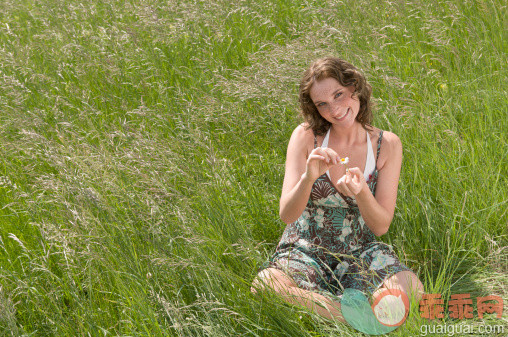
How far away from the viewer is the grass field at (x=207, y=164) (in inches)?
85.4

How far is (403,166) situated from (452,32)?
5.12 ft

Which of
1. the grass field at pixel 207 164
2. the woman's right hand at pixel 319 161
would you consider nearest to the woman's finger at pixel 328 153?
the woman's right hand at pixel 319 161

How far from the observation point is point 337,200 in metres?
2.44

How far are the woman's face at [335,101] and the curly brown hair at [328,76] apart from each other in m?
A: 0.02

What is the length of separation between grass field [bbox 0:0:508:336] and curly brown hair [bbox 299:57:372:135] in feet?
1.32

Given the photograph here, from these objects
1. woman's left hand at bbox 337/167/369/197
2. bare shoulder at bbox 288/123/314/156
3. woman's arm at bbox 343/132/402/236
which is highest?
bare shoulder at bbox 288/123/314/156

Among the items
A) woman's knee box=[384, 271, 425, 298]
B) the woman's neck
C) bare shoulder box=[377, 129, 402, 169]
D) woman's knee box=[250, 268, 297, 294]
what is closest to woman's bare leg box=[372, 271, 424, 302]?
woman's knee box=[384, 271, 425, 298]

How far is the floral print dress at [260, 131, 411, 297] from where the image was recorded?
2.39m

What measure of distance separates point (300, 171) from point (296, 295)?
0.51 metres

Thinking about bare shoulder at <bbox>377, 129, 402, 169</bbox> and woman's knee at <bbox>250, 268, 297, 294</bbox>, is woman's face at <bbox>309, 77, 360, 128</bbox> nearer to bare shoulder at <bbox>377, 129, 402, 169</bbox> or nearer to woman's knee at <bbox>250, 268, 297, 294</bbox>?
bare shoulder at <bbox>377, 129, 402, 169</bbox>

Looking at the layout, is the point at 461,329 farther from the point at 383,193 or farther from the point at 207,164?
the point at 207,164

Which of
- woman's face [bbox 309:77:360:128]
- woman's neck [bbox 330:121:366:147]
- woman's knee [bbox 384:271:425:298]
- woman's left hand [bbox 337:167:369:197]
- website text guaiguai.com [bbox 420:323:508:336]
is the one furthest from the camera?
woman's neck [bbox 330:121:366:147]

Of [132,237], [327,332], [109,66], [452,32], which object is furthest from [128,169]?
[452,32]

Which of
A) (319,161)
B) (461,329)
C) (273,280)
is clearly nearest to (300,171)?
(319,161)
